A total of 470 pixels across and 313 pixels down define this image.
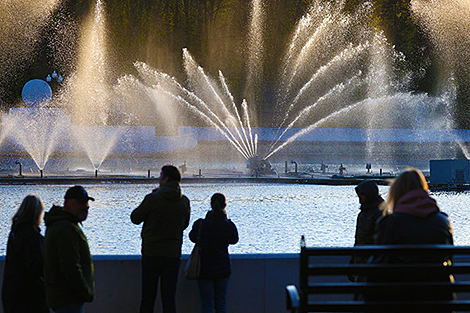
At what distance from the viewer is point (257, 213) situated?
35.8 feet

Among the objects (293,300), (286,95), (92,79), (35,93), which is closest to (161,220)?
(293,300)

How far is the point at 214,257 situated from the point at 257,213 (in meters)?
6.76

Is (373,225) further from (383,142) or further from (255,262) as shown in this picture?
(383,142)

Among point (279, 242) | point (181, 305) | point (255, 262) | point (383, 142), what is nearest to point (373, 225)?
point (255, 262)

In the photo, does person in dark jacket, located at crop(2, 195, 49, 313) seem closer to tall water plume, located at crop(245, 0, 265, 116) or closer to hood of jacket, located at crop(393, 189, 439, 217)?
hood of jacket, located at crop(393, 189, 439, 217)

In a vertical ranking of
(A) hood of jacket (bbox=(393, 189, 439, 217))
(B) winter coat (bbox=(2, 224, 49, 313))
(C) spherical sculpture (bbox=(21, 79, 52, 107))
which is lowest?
(B) winter coat (bbox=(2, 224, 49, 313))

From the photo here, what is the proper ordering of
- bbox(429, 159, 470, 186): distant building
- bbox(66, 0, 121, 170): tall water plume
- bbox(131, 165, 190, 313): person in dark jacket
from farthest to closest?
bbox(66, 0, 121, 170): tall water plume < bbox(429, 159, 470, 186): distant building < bbox(131, 165, 190, 313): person in dark jacket

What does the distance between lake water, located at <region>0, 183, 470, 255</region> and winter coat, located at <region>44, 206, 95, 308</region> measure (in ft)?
14.3

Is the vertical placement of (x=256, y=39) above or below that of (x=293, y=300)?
above

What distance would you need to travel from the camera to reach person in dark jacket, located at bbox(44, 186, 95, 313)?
3.10 metres

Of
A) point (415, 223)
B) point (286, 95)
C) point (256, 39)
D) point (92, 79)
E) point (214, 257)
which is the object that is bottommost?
point (214, 257)

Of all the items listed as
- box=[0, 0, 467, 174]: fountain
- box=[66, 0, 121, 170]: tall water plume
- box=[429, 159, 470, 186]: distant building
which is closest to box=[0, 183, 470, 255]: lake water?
box=[429, 159, 470, 186]: distant building

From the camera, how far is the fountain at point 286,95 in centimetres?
3180

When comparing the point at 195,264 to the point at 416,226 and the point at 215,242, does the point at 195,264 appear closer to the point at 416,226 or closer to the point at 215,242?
the point at 215,242
